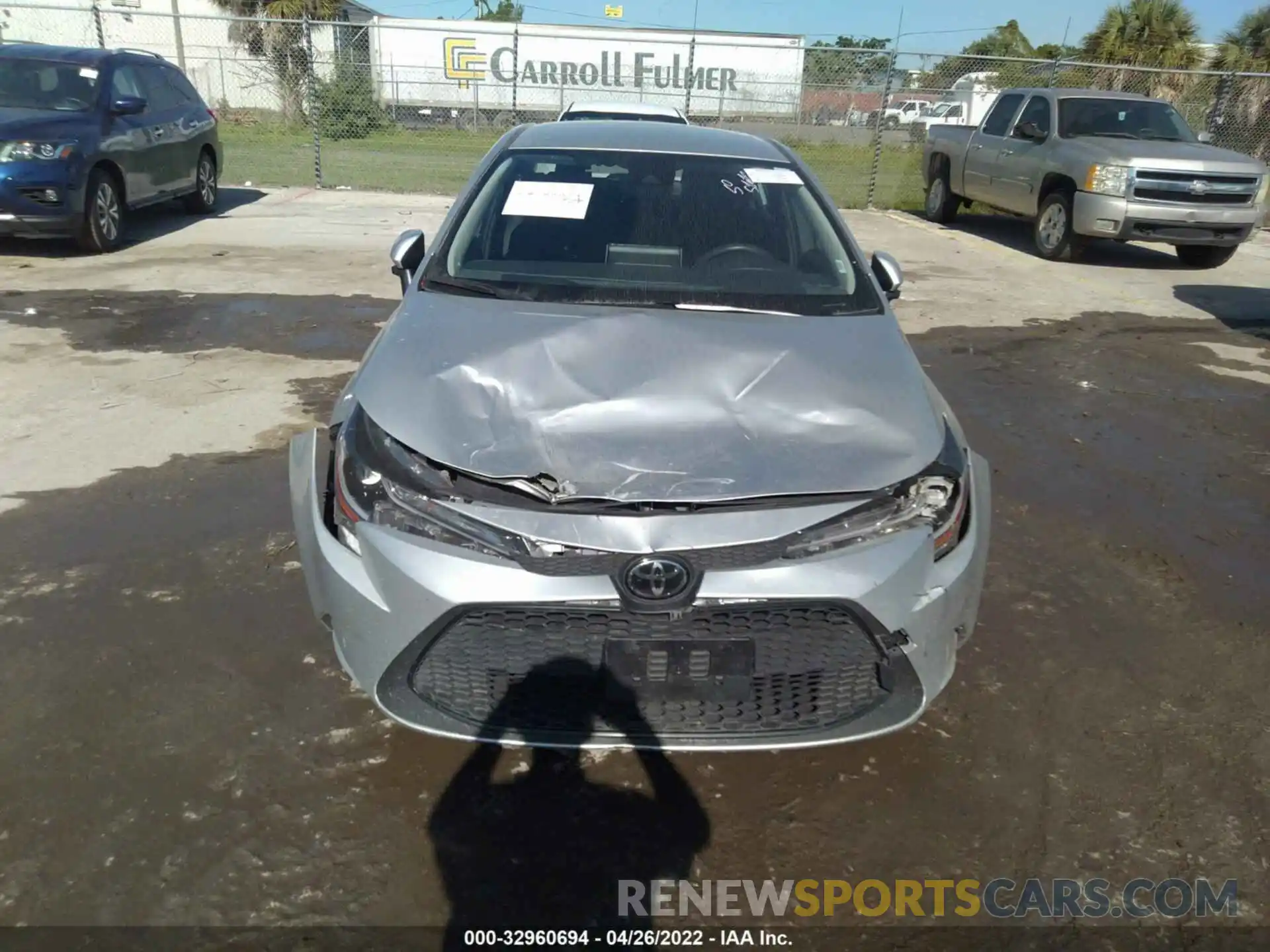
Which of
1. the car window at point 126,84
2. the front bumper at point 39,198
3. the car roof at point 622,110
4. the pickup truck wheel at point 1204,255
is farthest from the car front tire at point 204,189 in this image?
the pickup truck wheel at point 1204,255

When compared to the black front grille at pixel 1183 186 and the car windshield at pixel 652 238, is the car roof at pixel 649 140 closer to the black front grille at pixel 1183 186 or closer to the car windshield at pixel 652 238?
the car windshield at pixel 652 238

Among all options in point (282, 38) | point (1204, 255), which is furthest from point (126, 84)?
point (282, 38)

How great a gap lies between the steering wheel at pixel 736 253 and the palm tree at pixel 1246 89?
14.8 metres

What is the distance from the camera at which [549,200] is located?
12.6 ft

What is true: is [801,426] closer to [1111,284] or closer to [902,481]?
[902,481]

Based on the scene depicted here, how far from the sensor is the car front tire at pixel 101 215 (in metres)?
9.22

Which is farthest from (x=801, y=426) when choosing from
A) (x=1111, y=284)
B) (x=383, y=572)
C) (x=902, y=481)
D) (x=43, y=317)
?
(x=1111, y=284)

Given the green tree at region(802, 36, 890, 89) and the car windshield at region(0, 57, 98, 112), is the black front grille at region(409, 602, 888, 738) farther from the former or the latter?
the green tree at region(802, 36, 890, 89)

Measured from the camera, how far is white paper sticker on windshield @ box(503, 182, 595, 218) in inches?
150

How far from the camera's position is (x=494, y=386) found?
279cm

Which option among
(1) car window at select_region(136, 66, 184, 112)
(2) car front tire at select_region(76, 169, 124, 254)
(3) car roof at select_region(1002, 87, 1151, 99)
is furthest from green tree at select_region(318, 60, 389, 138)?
(3) car roof at select_region(1002, 87, 1151, 99)

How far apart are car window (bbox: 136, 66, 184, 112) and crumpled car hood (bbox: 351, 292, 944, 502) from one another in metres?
9.42

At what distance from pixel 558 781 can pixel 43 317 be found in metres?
6.41

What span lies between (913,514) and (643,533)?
0.74m
